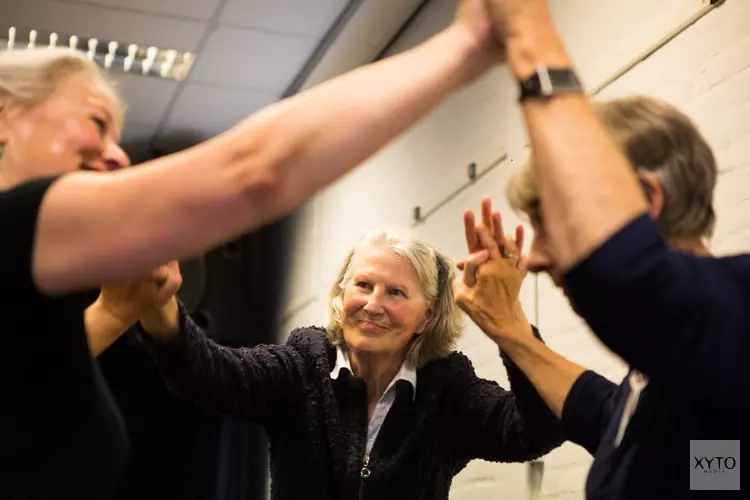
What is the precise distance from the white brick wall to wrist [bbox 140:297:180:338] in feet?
3.21

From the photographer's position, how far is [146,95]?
171 inches

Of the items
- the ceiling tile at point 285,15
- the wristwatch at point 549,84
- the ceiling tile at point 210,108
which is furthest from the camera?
the ceiling tile at point 210,108

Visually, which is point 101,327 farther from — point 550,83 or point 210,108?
point 210,108

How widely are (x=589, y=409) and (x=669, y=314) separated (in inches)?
22.7

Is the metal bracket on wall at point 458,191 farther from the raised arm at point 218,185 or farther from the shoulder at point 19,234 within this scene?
the shoulder at point 19,234

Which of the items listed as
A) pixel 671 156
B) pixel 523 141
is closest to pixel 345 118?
pixel 671 156

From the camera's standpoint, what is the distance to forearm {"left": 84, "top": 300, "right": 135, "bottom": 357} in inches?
52.0

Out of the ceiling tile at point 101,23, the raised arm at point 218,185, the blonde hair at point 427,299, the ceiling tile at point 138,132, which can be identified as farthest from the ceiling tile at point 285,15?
the raised arm at point 218,185

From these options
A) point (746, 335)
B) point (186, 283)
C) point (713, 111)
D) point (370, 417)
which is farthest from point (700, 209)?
point (186, 283)

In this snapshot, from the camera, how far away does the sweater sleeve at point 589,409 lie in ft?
4.09

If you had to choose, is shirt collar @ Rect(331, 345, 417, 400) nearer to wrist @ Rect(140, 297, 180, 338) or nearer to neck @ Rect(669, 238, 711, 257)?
wrist @ Rect(140, 297, 180, 338)

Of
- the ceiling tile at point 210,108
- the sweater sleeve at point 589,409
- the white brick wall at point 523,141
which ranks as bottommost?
the sweater sleeve at point 589,409

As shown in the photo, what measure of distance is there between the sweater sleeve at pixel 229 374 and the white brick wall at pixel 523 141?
724 mm

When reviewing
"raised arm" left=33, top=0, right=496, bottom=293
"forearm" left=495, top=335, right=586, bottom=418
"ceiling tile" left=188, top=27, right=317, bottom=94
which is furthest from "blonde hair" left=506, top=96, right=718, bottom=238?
"ceiling tile" left=188, top=27, right=317, bottom=94
